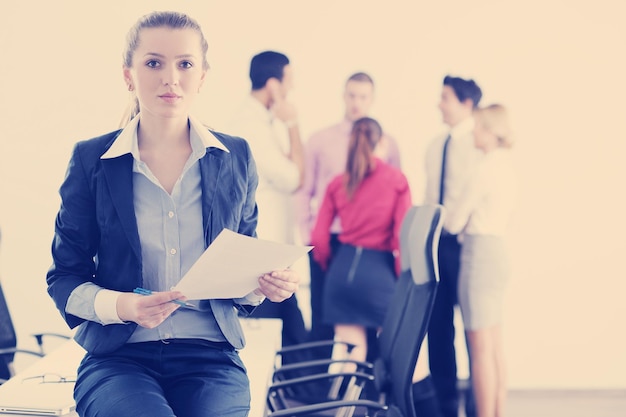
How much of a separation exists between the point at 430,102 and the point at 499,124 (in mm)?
966

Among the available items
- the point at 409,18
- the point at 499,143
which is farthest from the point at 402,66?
the point at 499,143

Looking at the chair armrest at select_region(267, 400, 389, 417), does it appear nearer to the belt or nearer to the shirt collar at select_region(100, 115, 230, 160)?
the belt

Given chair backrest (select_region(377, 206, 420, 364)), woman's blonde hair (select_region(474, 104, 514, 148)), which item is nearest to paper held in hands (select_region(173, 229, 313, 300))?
chair backrest (select_region(377, 206, 420, 364))

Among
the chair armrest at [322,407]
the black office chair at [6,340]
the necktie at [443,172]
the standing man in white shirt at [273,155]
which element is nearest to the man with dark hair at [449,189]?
the necktie at [443,172]

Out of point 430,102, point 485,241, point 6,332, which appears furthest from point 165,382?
point 430,102

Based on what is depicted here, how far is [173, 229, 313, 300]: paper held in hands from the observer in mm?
1411

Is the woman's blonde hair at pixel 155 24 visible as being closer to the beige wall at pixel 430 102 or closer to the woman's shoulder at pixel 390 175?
the woman's shoulder at pixel 390 175

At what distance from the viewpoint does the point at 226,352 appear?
1.60 metres

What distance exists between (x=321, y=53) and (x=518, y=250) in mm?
1609

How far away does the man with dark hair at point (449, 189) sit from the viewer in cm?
409

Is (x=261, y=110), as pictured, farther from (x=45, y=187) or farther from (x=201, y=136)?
(x=201, y=136)

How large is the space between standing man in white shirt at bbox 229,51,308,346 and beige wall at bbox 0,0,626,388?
81 centimetres

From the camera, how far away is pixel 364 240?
3645mm

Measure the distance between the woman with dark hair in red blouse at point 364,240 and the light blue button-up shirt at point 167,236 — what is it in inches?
80.5
